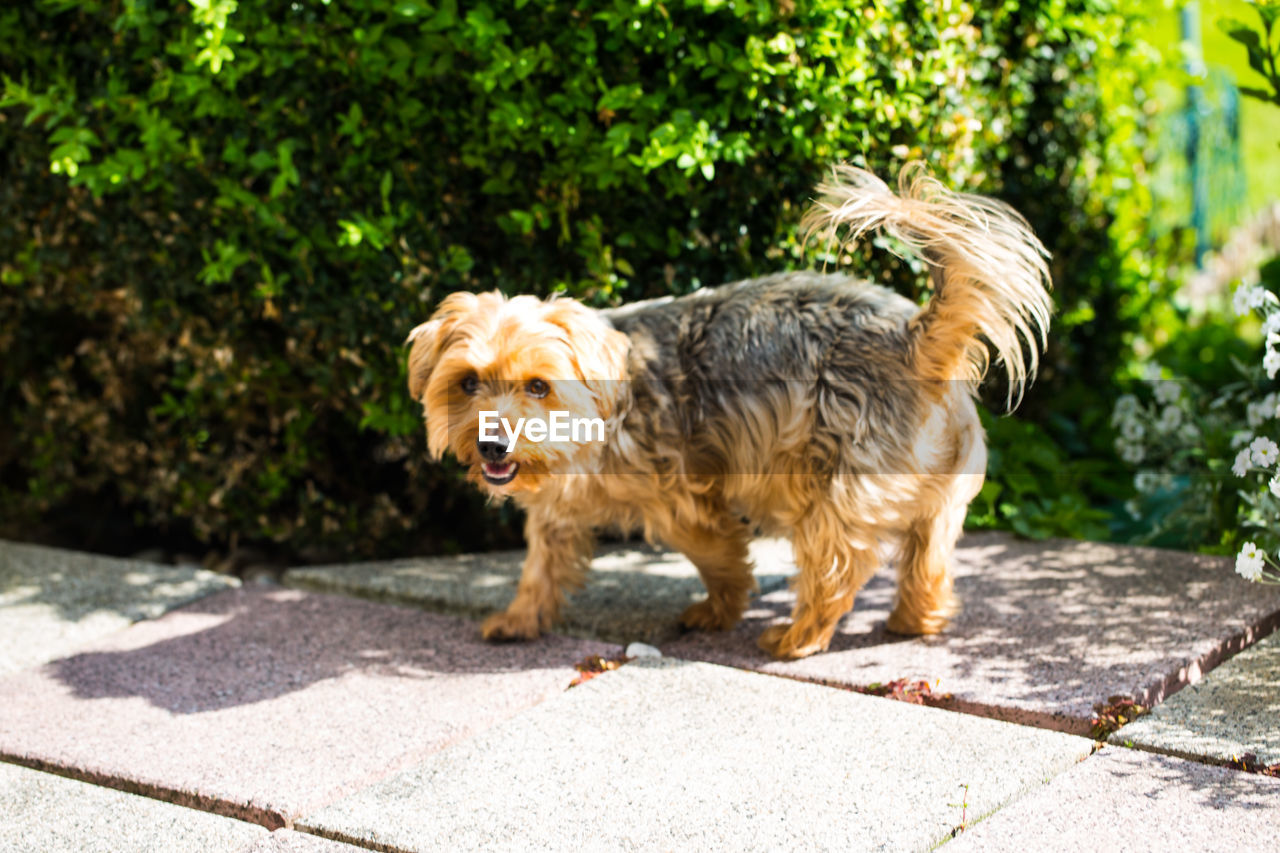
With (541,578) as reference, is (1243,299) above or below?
above

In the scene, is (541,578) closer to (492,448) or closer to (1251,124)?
(492,448)

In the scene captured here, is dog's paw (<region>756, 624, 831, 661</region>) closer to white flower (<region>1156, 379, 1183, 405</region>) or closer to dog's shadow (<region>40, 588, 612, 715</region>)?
Result: dog's shadow (<region>40, 588, 612, 715</region>)

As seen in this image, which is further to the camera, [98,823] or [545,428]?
[545,428]

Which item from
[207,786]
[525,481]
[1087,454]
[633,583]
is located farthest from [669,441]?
[1087,454]

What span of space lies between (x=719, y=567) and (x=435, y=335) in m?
1.20

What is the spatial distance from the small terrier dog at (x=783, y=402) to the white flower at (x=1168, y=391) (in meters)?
1.65

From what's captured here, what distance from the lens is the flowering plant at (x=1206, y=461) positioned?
4.29 metres

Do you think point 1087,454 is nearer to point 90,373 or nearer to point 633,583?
point 633,583

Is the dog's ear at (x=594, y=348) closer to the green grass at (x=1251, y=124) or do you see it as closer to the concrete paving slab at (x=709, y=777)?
the concrete paving slab at (x=709, y=777)

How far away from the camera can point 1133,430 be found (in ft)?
17.0

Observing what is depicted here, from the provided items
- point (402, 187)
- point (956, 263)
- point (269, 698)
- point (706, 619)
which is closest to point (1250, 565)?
point (956, 263)

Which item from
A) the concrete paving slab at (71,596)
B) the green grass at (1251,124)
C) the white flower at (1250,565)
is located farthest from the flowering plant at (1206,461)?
the green grass at (1251,124)

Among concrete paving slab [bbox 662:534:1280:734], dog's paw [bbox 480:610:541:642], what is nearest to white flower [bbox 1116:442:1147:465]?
concrete paving slab [bbox 662:534:1280:734]

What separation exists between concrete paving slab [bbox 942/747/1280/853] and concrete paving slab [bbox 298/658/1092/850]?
76 millimetres
